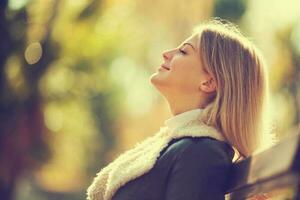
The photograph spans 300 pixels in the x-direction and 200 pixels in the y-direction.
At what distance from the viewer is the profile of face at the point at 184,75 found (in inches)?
104

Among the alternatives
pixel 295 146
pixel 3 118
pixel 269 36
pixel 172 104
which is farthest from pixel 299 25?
pixel 295 146

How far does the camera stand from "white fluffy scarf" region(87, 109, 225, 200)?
2.46 metres

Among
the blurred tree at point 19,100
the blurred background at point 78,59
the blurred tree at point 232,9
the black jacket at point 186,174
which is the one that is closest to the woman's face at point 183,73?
the black jacket at point 186,174

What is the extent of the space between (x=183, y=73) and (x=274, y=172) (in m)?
1.07

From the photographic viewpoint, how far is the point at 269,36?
55.6 feet

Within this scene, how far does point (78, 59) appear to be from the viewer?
1265 centimetres

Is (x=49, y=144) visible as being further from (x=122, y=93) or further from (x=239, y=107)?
(x=239, y=107)

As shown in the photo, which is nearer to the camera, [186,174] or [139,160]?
[186,174]

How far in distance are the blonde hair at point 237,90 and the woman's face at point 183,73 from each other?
1.5 inches

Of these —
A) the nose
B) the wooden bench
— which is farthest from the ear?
the wooden bench

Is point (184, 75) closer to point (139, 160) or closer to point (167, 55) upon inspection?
point (167, 55)

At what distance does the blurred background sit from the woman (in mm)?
6220

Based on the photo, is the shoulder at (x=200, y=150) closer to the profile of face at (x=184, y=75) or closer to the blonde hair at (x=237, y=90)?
the blonde hair at (x=237, y=90)

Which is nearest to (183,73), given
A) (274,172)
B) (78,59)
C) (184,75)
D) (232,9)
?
(184,75)
